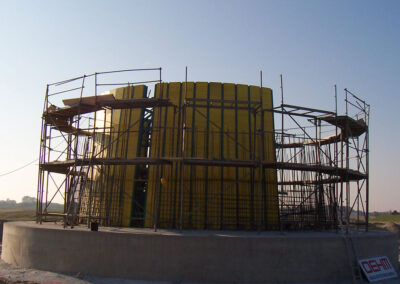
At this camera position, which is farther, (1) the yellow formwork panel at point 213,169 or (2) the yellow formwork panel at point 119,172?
(2) the yellow formwork panel at point 119,172

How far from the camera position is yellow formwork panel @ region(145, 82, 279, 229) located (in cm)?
1677

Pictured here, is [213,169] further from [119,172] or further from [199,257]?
[199,257]

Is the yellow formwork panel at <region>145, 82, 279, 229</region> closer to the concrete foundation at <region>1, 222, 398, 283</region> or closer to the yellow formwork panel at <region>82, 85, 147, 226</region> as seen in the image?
the yellow formwork panel at <region>82, 85, 147, 226</region>

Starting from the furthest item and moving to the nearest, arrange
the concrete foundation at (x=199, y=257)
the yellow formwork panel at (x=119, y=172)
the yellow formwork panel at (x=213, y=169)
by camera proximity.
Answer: the yellow formwork panel at (x=119, y=172) → the yellow formwork panel at (x=213, y=169) → the concrete foundation at (x=199, y=257)

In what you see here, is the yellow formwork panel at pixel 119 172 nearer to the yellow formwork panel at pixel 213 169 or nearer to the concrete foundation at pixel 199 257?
the yellow formwork panel at pixel 213 169

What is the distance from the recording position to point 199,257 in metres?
12.4

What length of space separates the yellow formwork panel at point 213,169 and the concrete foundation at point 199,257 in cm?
335

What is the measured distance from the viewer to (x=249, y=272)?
12.4 meters

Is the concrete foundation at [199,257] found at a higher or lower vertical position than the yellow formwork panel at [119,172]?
lower

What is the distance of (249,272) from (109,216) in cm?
789

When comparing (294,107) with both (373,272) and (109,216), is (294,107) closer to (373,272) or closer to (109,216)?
(373,272)

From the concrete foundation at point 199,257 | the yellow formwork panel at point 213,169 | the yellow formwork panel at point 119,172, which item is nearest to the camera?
the concrete foundation at point 199,257

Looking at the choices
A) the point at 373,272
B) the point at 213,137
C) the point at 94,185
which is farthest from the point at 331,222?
the point at 94,185

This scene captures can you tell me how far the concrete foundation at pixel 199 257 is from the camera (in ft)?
40.6
